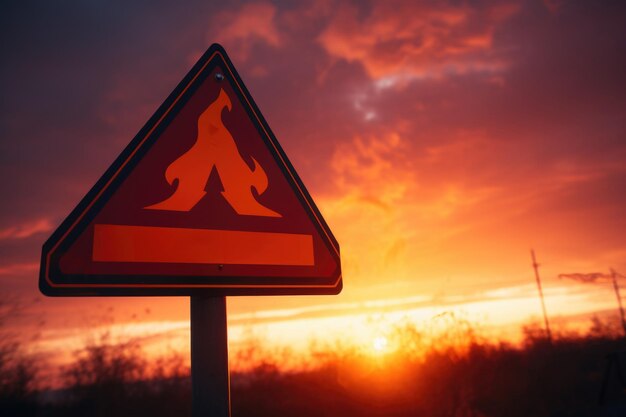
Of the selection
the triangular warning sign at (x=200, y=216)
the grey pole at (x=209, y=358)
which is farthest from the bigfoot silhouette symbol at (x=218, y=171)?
the grey pole at (x=209, y=358)

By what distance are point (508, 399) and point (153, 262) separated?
18.0 m

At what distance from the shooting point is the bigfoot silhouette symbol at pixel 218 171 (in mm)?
1494

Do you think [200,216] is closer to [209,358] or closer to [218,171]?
[218,171]

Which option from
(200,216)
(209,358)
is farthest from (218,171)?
(209,358)

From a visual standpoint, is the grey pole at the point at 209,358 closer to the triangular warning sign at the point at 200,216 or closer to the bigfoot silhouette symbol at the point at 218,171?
the triangular warning sign at the point at 200,216

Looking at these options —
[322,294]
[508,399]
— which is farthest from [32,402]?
[508,399]

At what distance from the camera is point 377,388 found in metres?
19.6

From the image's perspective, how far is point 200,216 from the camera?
1.48 m

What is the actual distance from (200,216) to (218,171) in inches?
7.2

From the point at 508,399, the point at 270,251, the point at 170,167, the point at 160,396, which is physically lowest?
the point at 508,399

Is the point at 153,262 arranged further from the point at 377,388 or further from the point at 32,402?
the point at 377,388

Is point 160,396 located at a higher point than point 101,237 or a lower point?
lower

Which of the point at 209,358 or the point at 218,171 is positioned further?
the point at 218,171

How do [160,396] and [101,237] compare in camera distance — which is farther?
[160,396]
